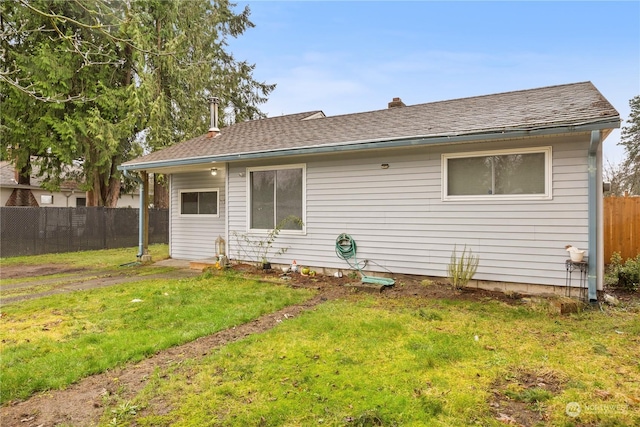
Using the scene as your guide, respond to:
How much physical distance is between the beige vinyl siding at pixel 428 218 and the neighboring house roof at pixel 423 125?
1.26 feet

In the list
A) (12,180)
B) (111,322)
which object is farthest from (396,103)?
(12,180)

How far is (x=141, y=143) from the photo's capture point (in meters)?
16.1

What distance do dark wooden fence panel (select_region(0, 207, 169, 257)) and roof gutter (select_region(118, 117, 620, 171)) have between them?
5.64 metres

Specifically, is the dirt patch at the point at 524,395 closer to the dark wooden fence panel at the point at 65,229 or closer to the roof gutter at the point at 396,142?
the roof gutter at the point at 396,142

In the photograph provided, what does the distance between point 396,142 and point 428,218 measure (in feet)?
4.72

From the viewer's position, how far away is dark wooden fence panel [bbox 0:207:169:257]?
1110 centimetres

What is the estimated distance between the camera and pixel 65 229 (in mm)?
12320

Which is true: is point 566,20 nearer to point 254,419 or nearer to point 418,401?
point 418,401

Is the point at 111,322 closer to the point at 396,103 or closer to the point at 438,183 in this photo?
the point at 438,183

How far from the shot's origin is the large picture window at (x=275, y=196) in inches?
300

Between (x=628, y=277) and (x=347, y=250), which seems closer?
(x=628, y=277)

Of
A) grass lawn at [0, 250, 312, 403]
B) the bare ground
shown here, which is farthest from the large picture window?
the bare ground

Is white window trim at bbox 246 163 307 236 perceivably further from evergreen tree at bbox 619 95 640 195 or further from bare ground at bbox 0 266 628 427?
evergreen tree at bbox 619 95 640 195

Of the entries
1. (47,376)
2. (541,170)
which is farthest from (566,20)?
(47,376)
